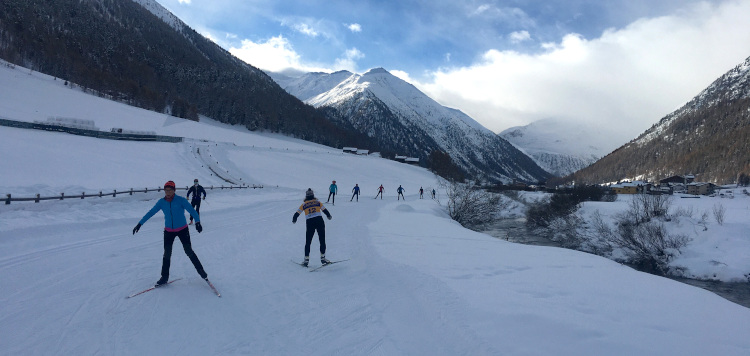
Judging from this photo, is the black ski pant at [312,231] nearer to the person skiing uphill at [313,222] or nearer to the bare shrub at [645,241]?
the person skiing uphill at [313,222]

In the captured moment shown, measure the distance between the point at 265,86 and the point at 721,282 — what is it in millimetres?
178641

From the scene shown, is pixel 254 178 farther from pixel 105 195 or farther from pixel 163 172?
pixel 105 195

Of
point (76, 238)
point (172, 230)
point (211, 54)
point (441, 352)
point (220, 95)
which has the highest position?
point (211, 54)

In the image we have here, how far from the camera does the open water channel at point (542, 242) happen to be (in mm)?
16672

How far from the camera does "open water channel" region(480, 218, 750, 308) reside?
16672 millimetres

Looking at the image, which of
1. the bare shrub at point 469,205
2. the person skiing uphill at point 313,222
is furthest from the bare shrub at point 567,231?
the person skiing uphill at point 313,222

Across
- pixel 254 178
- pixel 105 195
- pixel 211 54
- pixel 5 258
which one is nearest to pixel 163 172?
pixel 254 178

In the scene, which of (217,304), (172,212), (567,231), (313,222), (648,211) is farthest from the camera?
(567,231)

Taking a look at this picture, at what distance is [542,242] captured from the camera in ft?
98.9

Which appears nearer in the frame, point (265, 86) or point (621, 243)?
point (621, 243)

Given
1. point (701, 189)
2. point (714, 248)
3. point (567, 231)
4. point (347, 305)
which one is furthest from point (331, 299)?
point (701, 189)

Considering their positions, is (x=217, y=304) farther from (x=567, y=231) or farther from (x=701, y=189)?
(x=701, y=189)

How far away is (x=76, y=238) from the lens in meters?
10.8

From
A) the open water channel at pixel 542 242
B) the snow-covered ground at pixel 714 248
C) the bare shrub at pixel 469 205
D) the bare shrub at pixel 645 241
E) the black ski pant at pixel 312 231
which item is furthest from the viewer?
the bare shrub at pixel 469 205
